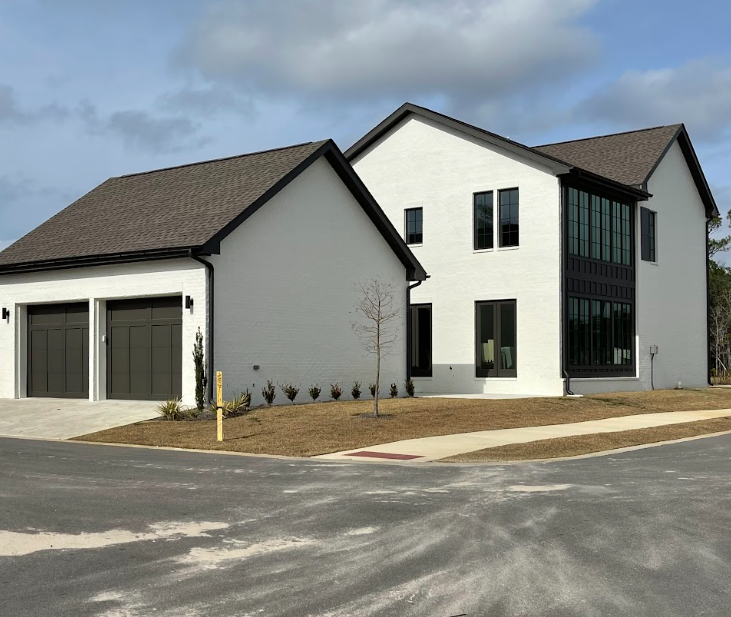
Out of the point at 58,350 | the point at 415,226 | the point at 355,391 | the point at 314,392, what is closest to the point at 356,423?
the point at 314,392

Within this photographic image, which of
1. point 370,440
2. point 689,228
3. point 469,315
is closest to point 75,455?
point 370,440

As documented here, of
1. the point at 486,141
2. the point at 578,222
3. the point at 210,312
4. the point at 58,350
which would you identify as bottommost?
the point at 58,350

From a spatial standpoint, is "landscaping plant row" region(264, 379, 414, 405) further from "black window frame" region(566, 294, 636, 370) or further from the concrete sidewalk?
"black window frame" region(566, 294, 636, 370)

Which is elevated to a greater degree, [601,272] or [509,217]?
[509,217]

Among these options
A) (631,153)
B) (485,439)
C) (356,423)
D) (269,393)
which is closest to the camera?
(485,439)

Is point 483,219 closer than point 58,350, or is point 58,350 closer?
point 58,350

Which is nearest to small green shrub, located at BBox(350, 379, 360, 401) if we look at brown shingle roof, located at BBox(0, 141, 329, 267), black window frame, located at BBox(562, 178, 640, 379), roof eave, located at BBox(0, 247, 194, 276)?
brown shingle roof, located at BBox(0, 141, 329, 267)

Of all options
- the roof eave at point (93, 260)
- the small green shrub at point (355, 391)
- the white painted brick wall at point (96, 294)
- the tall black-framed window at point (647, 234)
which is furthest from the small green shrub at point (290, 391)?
the tall black-framed window at point (647, 234)

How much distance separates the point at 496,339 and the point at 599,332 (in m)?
3.74

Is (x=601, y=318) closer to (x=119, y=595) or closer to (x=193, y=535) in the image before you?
(x=193, y=535)

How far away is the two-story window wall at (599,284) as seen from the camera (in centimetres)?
3206

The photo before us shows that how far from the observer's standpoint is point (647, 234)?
Answer: 36375 mm

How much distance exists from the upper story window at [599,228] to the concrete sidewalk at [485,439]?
880cm

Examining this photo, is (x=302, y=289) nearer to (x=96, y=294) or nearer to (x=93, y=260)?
(x=96, y=294)
